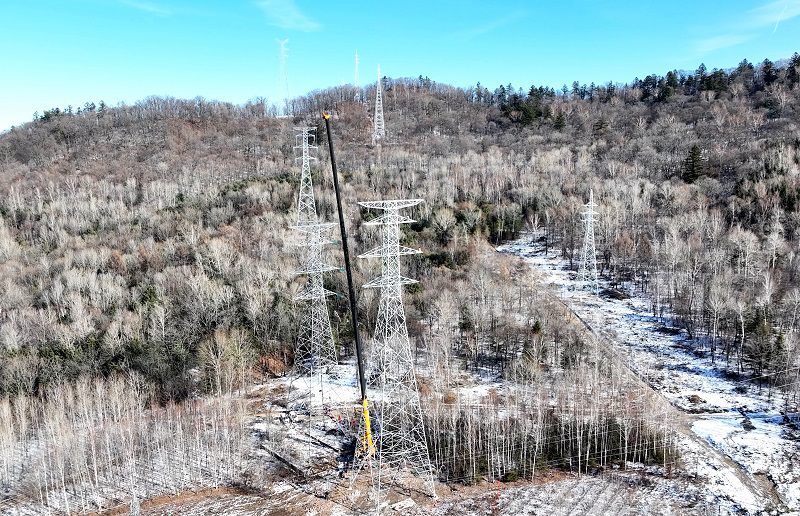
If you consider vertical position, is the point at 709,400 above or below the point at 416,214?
below

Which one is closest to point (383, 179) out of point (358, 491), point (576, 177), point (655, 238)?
point (576, 177)

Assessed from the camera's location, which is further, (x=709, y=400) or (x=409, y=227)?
(x=409, y=227)

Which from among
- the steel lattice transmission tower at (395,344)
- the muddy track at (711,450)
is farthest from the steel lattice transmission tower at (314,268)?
the muddy track at (711,450)

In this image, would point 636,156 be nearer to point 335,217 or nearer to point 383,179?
point 383,179

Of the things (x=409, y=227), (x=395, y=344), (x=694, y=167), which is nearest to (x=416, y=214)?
(x=409, y=227)

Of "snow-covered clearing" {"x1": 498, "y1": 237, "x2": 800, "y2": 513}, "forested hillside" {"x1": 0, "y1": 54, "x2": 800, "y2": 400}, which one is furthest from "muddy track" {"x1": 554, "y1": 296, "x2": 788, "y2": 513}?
"forested hillside" {"x1": 0, "y1": 54, "x2": 800, "y2": 400}

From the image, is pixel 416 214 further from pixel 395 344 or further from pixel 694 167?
pixel 395 344
